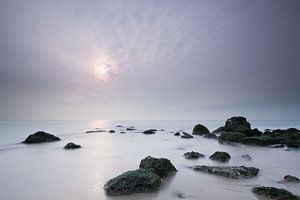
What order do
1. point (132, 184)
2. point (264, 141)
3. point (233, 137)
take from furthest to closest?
point (233, 137), point (264, 141), point (132, 184)

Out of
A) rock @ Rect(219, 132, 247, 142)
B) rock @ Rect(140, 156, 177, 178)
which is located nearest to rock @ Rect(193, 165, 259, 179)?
rock @ Rect(140, 156, 177, 178)

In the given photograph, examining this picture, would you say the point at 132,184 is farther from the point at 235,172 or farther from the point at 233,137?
the point at 233,137

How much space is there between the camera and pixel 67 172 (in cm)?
1038

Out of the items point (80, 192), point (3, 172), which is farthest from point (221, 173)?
point (3, 172)

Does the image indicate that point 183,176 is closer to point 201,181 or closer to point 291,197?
point 201,181

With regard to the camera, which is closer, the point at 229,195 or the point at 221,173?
the point at 229,195

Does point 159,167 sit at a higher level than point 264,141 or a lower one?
lower

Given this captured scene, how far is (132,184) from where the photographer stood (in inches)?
280

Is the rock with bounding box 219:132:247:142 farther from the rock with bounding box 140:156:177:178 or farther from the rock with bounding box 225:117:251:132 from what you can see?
the rock with bounding box 140:156:177:178

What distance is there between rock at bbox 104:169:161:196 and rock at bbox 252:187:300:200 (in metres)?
3.34

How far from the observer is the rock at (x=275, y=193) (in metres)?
6.16

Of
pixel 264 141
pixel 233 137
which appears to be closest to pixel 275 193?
pixel 264 141

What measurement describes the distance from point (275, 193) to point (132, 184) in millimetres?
4418

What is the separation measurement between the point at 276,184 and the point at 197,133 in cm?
3157
